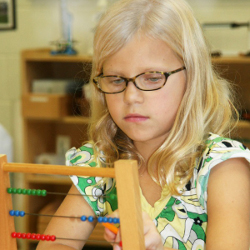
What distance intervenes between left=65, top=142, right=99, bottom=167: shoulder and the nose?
266mm

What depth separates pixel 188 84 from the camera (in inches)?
43.3

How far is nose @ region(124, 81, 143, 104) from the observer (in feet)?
3.36

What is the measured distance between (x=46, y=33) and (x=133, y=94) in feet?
6.76

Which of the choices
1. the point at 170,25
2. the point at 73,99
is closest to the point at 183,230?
the point at 170,25

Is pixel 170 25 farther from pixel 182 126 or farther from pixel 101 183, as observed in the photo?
pixel 101 183

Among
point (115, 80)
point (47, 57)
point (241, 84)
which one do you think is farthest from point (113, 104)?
point (241, 84)

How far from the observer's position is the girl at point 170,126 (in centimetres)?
102

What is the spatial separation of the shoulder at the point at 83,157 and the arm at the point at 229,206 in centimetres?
35

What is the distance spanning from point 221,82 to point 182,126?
0.24 metres

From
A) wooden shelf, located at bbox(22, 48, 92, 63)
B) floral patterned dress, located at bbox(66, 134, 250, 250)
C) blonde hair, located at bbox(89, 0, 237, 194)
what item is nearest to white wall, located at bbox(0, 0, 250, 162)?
wooden shelf, located at bbox(22, 48, 92, 63)

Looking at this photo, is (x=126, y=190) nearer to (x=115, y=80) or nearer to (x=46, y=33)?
(x=115, y=80)

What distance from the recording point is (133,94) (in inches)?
40.3

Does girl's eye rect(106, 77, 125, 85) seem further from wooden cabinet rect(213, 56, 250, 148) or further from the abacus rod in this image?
wooden cabinet rect(213, 56, 250, 148)

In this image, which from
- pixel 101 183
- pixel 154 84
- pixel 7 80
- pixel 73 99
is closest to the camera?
pixel 154 84
